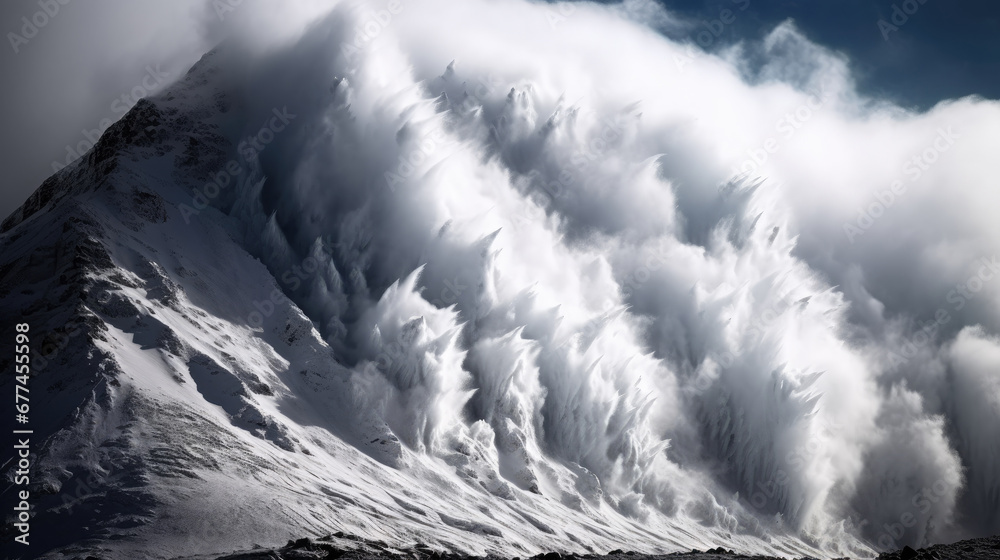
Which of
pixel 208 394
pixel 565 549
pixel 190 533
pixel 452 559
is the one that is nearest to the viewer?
pixel 452 559

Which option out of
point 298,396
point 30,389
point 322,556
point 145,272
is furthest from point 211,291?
point 322,556

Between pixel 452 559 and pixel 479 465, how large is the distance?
101 metres

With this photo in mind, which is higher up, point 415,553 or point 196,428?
point 196,428

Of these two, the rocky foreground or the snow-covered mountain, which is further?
the snow-covered mountain

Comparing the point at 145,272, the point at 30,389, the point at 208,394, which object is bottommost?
the point at 30,389

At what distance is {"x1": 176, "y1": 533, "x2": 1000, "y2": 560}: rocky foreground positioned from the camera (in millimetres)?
70938

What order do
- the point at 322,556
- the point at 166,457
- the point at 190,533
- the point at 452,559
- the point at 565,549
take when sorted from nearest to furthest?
the point at 322,556 → the point at 452,559 → the point at 190,533 → the point at 166,457 → the point at 565,549

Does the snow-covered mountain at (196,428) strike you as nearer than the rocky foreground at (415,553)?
No

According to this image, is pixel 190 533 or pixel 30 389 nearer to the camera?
pixel 190 533

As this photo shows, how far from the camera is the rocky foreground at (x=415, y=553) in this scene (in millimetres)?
70938

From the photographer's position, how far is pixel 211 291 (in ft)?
628

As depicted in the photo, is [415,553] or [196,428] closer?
[415,553]

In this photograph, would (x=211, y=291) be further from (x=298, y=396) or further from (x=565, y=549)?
(x=565, y=549)

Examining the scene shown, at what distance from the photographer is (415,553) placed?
108062 millimetres
